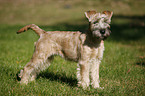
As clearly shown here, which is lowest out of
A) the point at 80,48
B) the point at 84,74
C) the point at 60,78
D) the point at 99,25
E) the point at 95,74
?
the point at 60,78

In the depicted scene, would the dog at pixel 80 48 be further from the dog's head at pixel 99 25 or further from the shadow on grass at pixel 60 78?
the shadow on grass at pixel 60 78

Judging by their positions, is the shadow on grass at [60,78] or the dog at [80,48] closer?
the dog at [80,48]

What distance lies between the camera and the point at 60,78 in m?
5.12

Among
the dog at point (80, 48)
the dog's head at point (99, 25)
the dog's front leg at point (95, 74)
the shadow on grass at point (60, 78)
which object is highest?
the dog's head at point (99, 25)

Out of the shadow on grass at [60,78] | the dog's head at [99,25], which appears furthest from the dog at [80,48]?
the shadow on grass at [60,78]

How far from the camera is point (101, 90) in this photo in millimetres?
4242

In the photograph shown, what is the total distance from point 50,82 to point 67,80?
0.54 m

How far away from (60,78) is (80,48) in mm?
1311

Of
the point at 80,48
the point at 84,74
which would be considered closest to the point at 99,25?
the point at 80,48

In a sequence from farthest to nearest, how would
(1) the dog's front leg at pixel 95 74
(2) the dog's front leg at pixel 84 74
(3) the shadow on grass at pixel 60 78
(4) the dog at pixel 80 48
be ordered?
(3) the shadow on grass at pixel 60 78, (1) the dog's front leg at pixel 95 74, (2) the dog's front leg at pixel 84 74, (4) the dog at pixel 80 48

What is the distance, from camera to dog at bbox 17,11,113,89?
4106 millimetres

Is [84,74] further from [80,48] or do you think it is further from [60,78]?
[60,78]

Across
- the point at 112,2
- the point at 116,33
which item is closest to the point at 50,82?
the point at 116,33

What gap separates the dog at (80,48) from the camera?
411 centimetres
